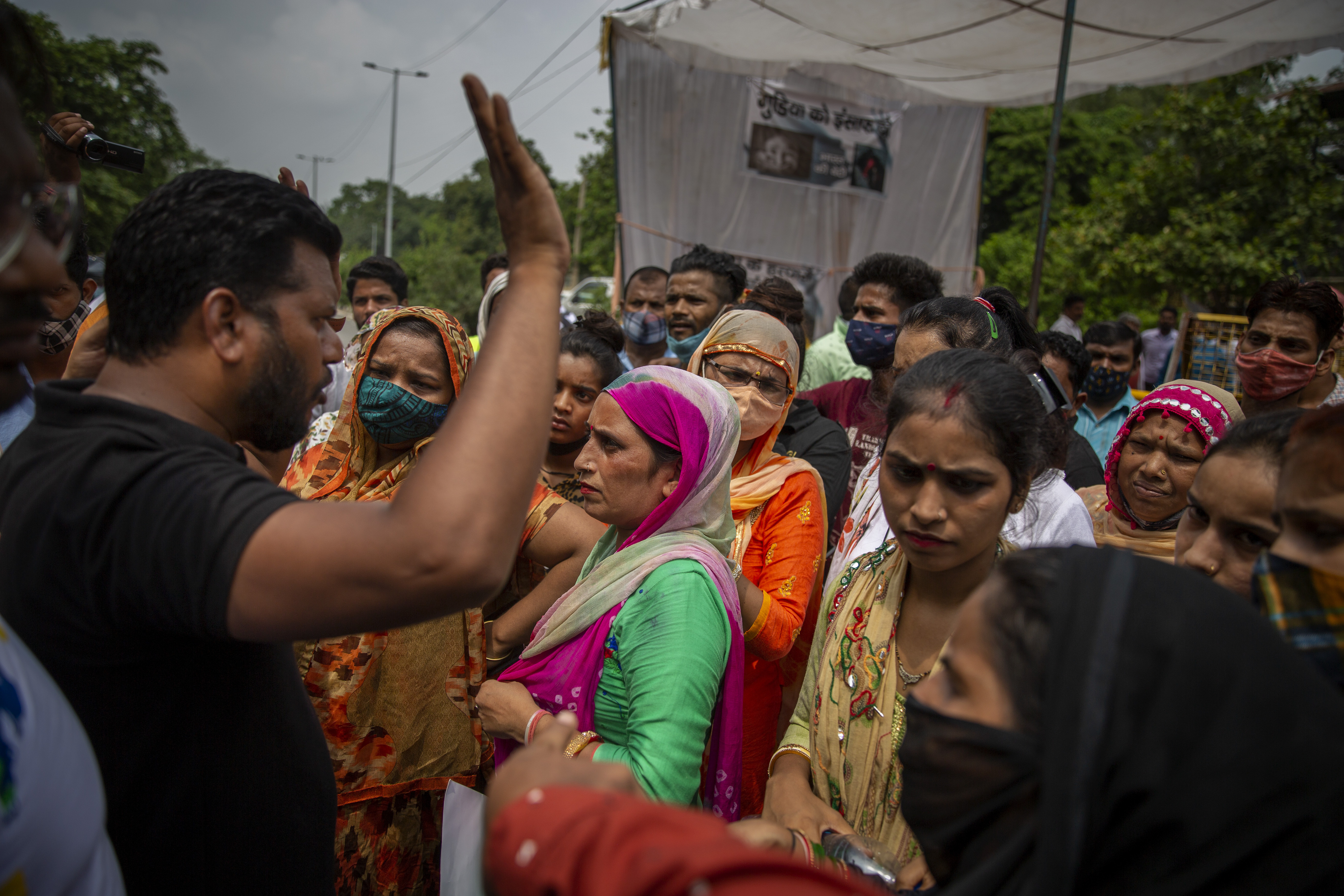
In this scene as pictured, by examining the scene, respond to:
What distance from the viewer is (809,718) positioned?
1908mm

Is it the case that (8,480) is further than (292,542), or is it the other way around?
(8,480)

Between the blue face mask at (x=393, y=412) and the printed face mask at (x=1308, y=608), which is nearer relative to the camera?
the printed face mask at (x=1308, y=608)

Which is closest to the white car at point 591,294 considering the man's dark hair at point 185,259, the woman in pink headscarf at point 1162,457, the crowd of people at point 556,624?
the woman in pink headscarf at point 1162,457

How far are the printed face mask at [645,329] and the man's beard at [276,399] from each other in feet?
13.1

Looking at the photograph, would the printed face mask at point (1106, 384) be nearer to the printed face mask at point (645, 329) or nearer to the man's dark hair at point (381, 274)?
the printed face mask at point (645, 329)

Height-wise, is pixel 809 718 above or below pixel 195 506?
below

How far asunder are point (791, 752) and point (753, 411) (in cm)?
137

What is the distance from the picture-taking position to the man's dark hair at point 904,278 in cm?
416

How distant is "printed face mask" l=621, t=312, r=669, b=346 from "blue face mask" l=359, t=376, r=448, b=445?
2.79 m

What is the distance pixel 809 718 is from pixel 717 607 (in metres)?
0.36

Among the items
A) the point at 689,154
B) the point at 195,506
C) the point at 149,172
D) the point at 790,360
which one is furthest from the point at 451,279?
the point at 195,506

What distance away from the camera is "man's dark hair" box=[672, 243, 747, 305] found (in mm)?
4758

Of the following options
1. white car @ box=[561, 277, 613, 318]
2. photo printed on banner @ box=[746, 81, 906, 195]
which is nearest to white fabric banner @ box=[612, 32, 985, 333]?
photo printed on banner @ box=[746, 81, 906, 195]

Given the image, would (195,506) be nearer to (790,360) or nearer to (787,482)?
(787,482)
